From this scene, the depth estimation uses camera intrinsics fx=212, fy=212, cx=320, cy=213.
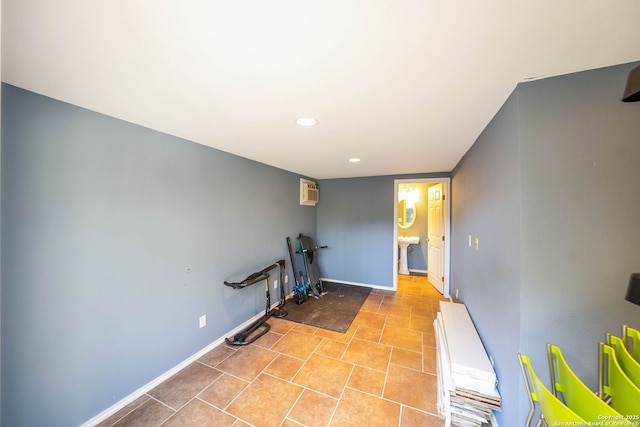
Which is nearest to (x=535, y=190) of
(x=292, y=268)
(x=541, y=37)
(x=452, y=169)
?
(x=541, y=37)

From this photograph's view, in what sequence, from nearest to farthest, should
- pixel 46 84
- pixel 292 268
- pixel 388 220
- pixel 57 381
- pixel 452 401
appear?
pixel 46 84, pixel 57 381, pixel 452 401, pixel 292 268, pixel 388 220

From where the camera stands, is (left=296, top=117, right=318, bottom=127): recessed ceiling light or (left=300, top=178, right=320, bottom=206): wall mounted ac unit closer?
(left=296, top=117, right=318, bottom=127): recessed ceiling light

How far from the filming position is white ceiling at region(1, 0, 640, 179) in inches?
29.9

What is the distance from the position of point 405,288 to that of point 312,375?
288cm

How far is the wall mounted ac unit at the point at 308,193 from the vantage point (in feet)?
13.3

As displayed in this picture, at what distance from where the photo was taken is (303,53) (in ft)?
3.17

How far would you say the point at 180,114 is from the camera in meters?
1.57

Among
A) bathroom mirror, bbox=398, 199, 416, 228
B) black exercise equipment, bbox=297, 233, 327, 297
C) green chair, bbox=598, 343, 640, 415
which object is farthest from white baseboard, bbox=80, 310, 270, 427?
bathroom mirror, bbox=398, 199, 416, 228

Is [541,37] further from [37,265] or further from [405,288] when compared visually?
[405,288]

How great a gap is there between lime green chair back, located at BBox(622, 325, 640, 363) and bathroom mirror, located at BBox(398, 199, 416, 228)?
184 inches

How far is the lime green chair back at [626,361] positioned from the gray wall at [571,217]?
189 millimetres

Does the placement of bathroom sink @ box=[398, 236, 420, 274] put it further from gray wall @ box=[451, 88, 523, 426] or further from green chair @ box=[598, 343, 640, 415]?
green chair @ box=[598, 343, 640, 415]

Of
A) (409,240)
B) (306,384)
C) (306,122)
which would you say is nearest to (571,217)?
(306,122)

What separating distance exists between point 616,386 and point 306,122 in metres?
2.04
